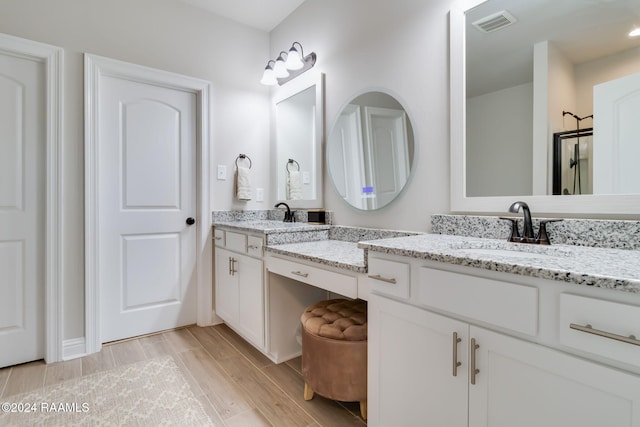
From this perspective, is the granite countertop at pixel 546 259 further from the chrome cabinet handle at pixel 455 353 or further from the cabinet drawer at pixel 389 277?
the chrome cabinet handle at pixel 455 353

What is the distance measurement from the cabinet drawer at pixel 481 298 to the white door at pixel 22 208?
232cm

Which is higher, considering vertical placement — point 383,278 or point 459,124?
point 459,124

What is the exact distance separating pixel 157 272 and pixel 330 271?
1.65 m

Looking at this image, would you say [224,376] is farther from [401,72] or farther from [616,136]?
[616,136]

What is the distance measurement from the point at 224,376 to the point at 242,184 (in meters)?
1.46

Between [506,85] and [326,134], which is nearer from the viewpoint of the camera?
[506,85]

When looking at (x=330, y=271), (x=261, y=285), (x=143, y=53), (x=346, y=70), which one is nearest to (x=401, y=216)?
(x=330, y=271)

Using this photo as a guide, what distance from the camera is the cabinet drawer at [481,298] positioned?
82cm

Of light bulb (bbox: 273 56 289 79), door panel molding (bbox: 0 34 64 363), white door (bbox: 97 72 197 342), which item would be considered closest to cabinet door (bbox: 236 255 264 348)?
white door (bbox: 97 72 197 342)

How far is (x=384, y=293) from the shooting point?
120cm

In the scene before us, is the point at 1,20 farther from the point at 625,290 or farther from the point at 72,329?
the point at 625,290

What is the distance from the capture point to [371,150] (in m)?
1.96

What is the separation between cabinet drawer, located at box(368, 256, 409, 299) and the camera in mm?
1120

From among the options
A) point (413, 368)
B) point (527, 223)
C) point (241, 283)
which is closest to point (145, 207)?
point (241, 283)
